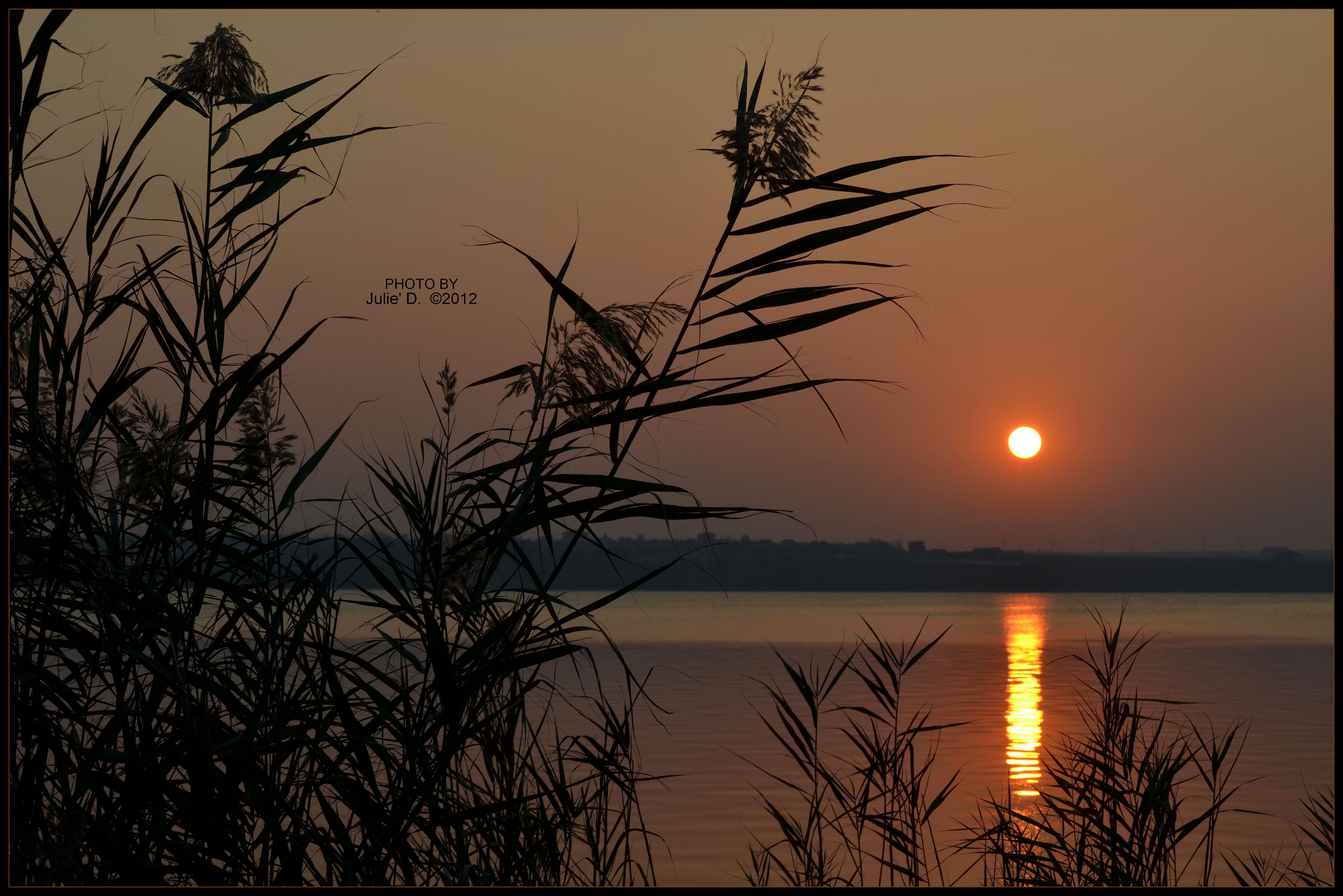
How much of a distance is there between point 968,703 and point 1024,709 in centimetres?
159

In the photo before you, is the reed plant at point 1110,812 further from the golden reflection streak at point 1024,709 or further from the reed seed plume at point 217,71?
the reed seed plume at point 217,71

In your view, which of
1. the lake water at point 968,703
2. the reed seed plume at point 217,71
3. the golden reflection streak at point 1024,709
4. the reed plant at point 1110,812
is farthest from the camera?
the golden reflection streak at point 1024,709

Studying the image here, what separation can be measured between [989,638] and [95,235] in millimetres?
59759

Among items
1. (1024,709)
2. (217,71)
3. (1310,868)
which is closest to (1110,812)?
(1310,868)

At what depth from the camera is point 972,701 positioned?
25.8 m

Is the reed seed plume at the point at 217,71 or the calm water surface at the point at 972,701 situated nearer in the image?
the reed seed plume at the point at 217,71

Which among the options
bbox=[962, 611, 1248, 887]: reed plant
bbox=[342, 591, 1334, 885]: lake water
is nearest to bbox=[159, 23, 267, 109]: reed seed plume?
bbox=[342, 591, 1334, 885]: lake water

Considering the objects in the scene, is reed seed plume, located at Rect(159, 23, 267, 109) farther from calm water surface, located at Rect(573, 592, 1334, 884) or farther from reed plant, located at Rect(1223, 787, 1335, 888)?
reed plant, located at Rect(1223, 787, 1335, 888)

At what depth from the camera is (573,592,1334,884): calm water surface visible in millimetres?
12391

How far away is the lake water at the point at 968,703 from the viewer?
1217 cm

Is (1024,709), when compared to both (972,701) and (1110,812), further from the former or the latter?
(1110,812)

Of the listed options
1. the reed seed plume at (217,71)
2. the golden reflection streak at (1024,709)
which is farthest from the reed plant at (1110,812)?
the reed seed plume at (217,71)

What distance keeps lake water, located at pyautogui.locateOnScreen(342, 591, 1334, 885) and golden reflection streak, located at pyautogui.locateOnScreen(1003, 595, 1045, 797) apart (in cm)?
8

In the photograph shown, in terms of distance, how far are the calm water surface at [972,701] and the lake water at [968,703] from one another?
0.21 feet
